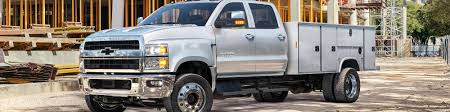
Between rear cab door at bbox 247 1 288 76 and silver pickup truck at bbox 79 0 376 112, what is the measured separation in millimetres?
16

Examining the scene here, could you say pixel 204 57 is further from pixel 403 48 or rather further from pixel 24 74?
pixel 403 48

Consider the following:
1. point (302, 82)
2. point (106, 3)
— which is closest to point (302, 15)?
point (106, 3)

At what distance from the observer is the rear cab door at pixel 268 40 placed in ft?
33.9

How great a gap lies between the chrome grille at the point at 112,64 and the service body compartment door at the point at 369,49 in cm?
590

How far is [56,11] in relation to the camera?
30500 millimetres

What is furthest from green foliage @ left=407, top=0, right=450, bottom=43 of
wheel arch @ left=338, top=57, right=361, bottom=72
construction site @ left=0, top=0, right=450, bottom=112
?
wheel arch @ left=338, top=57, right=361, bottom=72

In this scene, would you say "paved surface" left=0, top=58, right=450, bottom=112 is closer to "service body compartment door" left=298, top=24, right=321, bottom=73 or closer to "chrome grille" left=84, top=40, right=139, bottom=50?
"service body compartment door" left=298, top=24, right=321, bottom=73

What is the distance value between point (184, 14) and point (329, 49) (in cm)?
322

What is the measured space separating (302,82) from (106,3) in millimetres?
23714

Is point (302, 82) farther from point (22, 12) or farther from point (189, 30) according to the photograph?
point (22, 12)

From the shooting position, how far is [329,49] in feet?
39.3

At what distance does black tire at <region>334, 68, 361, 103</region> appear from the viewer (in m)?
12.3

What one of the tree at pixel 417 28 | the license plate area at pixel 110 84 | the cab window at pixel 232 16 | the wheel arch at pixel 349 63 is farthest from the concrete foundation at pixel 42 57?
the tree at pixel 417 28

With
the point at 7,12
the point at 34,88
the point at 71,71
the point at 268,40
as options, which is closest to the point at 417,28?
the point at 7,12
